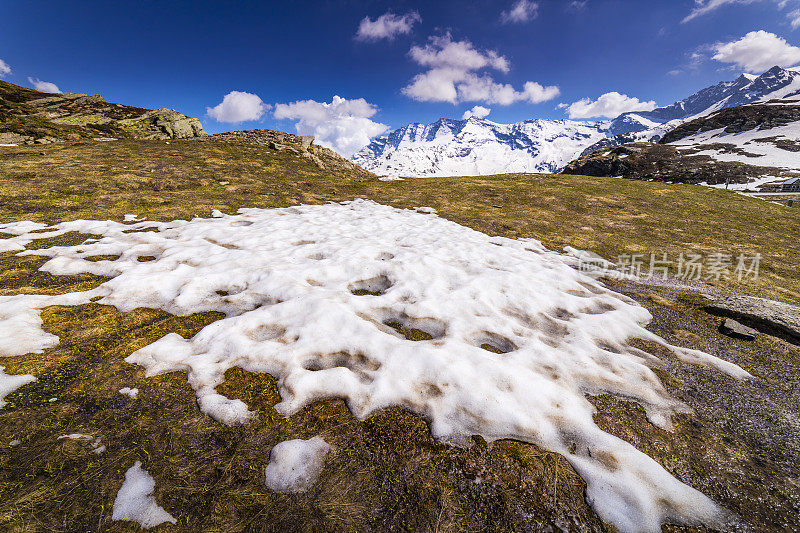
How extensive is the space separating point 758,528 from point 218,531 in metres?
5.71

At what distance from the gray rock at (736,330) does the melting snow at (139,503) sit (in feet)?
36.2

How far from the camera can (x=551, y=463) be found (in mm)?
3596

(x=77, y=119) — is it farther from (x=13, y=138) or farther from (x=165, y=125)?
(x=13, y=138)

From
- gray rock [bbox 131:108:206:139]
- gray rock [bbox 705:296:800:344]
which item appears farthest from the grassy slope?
gray rock [bbox 131:108:206:139]

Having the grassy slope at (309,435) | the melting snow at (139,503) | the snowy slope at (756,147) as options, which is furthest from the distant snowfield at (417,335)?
the snowy slope at (756,147)

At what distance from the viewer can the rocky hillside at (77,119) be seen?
102 ft

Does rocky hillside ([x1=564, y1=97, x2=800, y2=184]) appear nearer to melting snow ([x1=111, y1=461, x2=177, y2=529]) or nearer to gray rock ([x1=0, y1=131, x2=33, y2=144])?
melting snow ([x1=111, y1=461, x2=177, y2=529])

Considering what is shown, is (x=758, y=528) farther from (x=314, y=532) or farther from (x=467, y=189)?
(x=467, y=189)

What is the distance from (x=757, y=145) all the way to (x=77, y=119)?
220331mm

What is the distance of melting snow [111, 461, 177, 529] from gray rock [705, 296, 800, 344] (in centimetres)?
1212

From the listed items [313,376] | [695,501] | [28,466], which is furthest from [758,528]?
[28,466]

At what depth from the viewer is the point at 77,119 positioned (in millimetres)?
40062

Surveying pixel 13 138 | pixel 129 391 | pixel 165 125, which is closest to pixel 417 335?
pixel 129 391

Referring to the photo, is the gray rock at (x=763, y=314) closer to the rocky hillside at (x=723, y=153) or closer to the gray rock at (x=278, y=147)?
the gray rock at (x=278, y=147)
